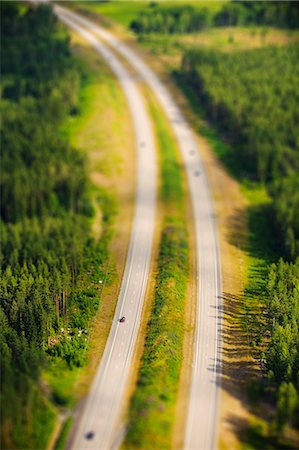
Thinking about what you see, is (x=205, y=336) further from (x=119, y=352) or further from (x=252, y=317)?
(x=119, y=352)

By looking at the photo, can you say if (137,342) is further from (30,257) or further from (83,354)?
(30,257)

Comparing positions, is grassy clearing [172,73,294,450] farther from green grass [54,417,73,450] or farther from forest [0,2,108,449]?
forest [0,2,108,449]

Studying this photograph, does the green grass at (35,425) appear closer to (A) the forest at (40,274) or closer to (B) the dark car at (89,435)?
(A) the forest at (40,274)

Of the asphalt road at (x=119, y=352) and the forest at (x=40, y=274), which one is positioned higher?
the forest at (x=40, y=274)

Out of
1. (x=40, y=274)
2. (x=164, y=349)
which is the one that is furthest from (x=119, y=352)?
(x=40, y=274)

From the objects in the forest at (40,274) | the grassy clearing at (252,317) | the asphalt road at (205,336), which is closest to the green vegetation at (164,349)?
the asphalt road at (205,336)

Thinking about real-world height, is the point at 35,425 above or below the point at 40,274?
below

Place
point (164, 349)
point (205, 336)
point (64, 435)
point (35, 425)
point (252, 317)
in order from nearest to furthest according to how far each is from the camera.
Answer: point (64, 435) < point (35, 425) < point (164, 349) < point (205, 336) < point (252, 317)

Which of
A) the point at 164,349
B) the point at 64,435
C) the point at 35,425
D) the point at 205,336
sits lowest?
the point at 205,336

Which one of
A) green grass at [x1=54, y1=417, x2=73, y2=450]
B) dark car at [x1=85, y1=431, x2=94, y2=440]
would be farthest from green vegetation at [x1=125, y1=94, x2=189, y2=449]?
green grass at [x1=54, y1=417, x2=73, y2=450]
